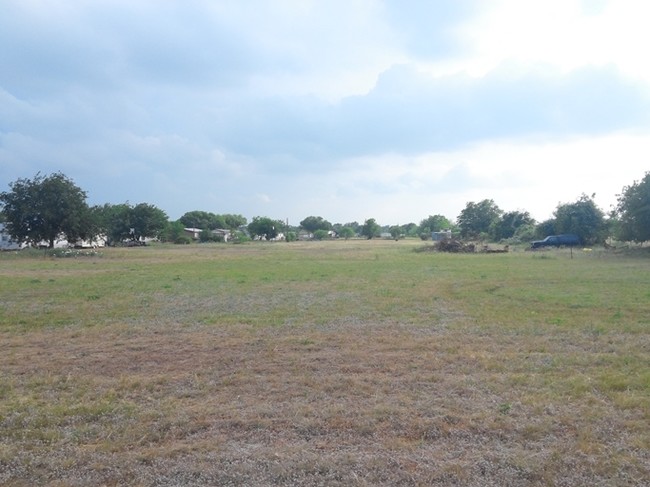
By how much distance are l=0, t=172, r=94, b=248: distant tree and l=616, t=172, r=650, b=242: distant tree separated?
5567cm

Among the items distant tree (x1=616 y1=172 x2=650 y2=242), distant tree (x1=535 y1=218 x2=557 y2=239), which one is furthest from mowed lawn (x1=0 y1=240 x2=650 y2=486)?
distant tree (x1=535 y1=218 x2=557 y2=239)

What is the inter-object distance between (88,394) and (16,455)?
182cm

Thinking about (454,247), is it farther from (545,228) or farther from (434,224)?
(434,224)

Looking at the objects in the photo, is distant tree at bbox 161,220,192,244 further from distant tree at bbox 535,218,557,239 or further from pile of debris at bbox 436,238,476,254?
distant tree at bbox 535,218,557,239

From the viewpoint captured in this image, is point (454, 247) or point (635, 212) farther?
point (454, 247)

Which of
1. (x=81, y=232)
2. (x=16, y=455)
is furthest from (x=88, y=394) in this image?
(x=81, y=232)

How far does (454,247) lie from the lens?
53.2m

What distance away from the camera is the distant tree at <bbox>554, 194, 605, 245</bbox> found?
5466cm

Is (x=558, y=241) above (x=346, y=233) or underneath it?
underneath

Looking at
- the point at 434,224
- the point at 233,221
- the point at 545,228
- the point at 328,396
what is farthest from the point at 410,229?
the point at 328,396

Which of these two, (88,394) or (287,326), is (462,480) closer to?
(88,394)

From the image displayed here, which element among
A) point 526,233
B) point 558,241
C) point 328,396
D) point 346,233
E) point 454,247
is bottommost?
point 328,396

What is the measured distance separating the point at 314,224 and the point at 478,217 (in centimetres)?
8735

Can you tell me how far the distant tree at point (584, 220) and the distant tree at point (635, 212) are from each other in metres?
15.6
